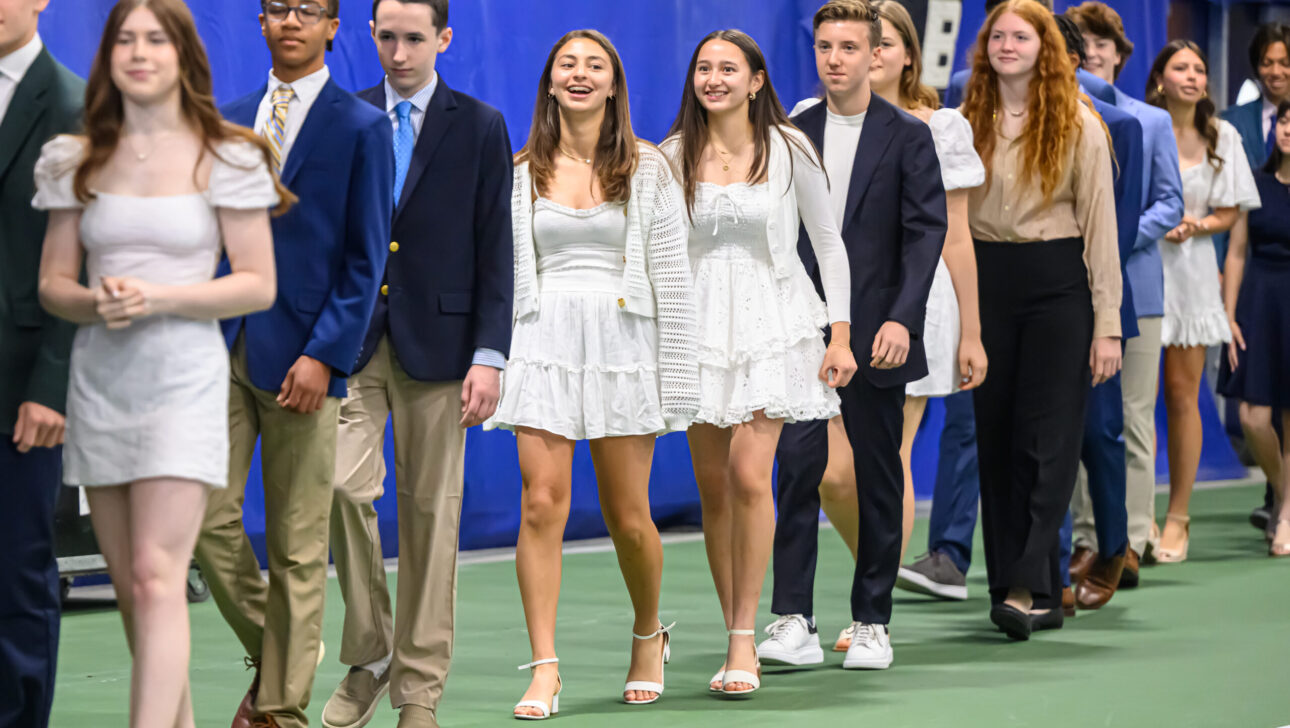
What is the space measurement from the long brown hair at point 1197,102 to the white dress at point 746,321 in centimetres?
318

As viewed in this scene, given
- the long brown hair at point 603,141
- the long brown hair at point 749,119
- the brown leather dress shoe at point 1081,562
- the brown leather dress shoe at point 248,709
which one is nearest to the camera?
the brown leather dress shoe at point 248,709

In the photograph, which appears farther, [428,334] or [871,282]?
[871,282]

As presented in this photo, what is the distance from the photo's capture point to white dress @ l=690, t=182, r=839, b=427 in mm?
4551

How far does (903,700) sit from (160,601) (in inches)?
79.7

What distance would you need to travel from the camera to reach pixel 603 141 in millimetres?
4398

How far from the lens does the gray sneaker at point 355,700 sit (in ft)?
13.6

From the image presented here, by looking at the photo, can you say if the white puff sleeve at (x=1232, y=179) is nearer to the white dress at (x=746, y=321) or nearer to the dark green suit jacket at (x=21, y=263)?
the white dress at (x=746, y=321)

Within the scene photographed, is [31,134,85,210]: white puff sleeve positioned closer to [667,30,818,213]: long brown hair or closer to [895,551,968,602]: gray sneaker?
[667,30,818,213]: long brown hair

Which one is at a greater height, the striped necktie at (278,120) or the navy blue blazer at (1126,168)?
the striped necktie at (278,120)

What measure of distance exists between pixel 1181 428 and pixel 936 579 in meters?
1.73

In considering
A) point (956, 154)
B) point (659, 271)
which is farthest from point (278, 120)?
point (956, 154)

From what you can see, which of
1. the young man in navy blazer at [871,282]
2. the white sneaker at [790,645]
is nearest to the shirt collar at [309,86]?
the young man in navy blazer at [871,282]

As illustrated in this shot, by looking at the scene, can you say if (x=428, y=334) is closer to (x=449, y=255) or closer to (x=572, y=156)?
(x=449, y=255)

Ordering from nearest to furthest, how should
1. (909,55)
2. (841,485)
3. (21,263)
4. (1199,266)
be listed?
(21,263) → (841,485) → (909,55) → (1199,266)
